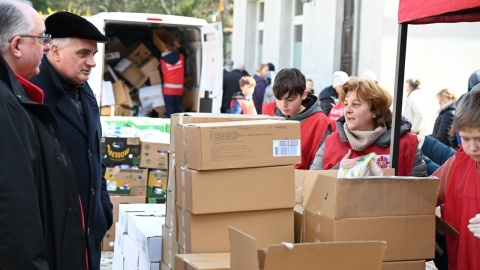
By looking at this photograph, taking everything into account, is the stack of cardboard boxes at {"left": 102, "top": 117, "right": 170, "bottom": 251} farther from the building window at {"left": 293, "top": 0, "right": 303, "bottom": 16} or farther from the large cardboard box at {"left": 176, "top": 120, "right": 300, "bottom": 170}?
the building window at {"left": 293, "top": 0, "right": 303, "bottom": 16}

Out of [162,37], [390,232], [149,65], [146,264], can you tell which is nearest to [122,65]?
[149,65]

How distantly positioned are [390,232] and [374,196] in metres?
0.18

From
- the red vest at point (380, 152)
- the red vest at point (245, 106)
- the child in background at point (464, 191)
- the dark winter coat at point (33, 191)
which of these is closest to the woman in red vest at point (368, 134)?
the red vest at point (380, 152)

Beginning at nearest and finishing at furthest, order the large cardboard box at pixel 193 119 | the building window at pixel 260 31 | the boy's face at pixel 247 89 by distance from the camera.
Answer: the large cardboard box at pixel 193 119
the boy's face at pixel 247 89
the building window at pixel 260 31

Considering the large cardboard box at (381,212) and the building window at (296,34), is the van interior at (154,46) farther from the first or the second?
the building window at (296,34)

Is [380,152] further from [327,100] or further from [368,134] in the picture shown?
[327,100]

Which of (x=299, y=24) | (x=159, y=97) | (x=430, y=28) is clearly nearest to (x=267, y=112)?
(x=159, y=97)

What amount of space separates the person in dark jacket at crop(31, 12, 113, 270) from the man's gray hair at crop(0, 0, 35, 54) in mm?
979

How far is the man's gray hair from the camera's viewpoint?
10.8ft

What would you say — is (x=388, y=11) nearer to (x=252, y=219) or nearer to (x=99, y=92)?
(x=99, y=92)

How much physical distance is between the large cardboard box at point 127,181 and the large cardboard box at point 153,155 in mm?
82

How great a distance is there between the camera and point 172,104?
1234cm

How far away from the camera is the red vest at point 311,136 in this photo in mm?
5918

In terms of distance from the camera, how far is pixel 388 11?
1538cm
